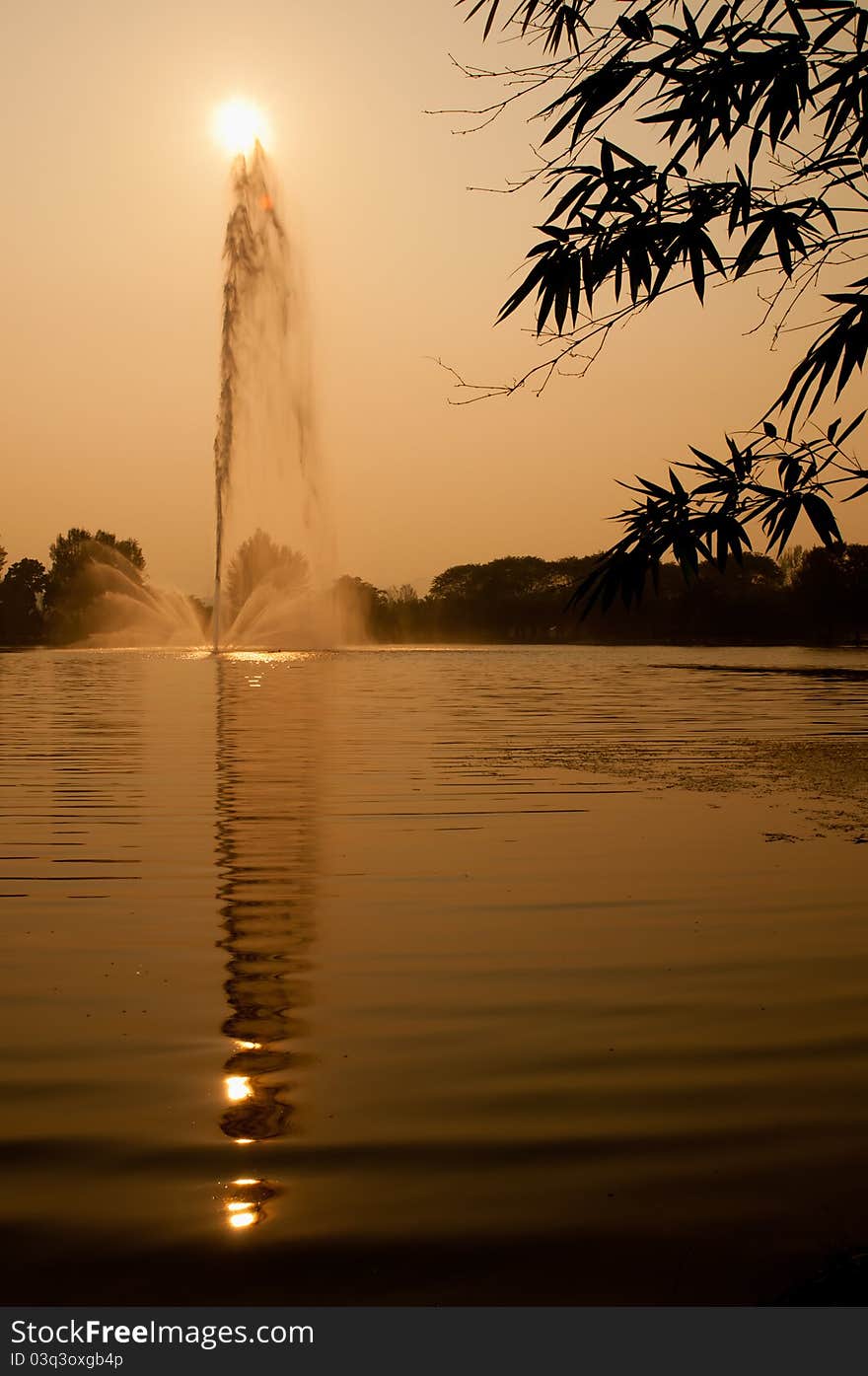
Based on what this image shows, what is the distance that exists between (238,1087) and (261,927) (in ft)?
10.2

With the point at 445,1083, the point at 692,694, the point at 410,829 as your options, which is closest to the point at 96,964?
the point at 445,1083

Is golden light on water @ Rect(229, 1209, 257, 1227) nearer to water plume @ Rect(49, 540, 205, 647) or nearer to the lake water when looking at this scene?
the lake water

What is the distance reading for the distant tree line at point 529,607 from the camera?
117125 millimetres

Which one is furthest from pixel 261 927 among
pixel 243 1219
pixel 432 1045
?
pixel 243 1219

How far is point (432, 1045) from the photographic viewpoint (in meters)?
6.27

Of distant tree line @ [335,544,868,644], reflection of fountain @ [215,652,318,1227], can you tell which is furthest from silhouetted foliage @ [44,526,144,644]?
reflection of fountain @ [215,652,318,1227]

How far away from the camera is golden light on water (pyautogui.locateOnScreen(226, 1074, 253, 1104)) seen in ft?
18.2

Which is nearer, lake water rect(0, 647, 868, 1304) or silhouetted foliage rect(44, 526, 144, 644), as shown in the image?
lake water rect(0, 647, 868, 1304)

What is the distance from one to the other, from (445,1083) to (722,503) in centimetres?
265

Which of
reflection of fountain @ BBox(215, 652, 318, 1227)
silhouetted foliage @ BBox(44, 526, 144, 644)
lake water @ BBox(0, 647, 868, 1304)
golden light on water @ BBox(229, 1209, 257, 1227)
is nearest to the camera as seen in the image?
lake water @ BBox(0, 647, 868, 1304)

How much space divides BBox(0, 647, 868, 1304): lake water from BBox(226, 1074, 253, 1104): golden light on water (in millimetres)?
12

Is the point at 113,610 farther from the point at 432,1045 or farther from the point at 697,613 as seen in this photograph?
the point at 432,1045

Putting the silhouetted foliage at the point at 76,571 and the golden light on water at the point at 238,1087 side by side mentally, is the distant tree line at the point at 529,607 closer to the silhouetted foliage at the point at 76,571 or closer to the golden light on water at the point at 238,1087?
the silhouetted foliage at the point at 76,571
